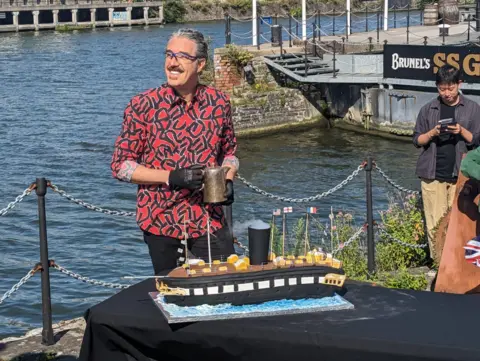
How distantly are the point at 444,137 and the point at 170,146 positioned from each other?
3266 mm

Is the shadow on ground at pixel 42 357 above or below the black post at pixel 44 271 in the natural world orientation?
below

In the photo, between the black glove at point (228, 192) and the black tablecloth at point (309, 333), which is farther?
the black glove at point (228, 192)

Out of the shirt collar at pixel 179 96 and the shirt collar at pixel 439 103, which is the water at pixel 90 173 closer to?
the shirt collar at pixel 439 103

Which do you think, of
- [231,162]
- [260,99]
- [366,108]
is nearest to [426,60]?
[366,108]

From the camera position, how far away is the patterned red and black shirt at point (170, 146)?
4977 millimetres

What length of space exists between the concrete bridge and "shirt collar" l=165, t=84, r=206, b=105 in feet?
227

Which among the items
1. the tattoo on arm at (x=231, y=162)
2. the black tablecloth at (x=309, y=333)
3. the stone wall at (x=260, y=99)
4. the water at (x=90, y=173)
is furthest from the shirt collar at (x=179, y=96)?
the stone wall at (x=260, y=99)

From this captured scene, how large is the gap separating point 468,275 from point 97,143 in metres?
19.4

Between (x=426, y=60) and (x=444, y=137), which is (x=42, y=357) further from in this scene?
(x=426, y=60)

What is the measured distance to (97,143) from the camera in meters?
24.8

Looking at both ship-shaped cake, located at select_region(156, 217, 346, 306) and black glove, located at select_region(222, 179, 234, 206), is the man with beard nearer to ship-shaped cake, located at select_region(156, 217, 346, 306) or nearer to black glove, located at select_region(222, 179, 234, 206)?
black glove, located at select_region(222, 179, 234, 206)

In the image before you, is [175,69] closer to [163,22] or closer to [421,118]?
[421,118]

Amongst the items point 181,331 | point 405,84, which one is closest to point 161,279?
point 181,331

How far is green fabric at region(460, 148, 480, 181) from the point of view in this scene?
5.78 metres
